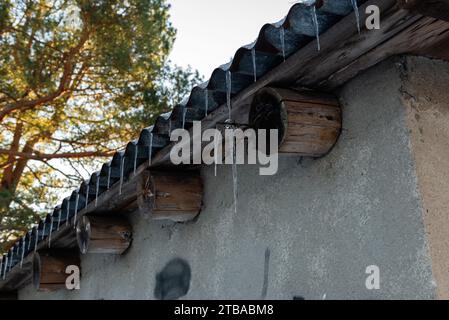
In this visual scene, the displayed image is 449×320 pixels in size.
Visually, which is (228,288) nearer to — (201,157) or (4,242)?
(201,157)

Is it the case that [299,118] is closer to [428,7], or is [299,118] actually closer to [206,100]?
[206,100]

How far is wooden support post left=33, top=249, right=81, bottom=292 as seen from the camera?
214 inches

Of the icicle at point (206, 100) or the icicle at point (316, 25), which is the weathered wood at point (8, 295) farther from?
the icicle at point (316, 25)

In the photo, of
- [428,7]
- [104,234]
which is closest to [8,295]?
[104,234]

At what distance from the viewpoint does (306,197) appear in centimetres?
290

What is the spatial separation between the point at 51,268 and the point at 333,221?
355 cm

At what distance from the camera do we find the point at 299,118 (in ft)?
8.54

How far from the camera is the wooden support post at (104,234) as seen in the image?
4.53m

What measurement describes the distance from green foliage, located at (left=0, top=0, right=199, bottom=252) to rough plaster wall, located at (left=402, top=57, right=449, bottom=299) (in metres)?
6.58

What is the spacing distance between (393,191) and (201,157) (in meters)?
1.47

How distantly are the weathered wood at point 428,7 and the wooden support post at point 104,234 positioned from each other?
315 centimetres
